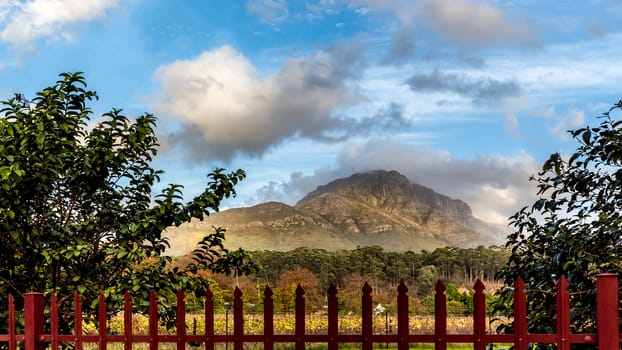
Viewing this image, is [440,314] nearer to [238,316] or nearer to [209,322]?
[238,316]

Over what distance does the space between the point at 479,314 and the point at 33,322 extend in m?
3.86

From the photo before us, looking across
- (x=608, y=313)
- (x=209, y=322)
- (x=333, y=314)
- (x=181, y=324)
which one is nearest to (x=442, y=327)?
(x=333, y=314)

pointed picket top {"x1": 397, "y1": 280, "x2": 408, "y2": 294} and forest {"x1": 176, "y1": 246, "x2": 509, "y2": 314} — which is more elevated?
pointed picket top {"x1": 397, "y1": 280, "x2": 408, "y2": 294}

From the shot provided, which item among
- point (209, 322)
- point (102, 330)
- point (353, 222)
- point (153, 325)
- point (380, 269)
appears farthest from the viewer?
point (353, 222)

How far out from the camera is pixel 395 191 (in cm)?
16688

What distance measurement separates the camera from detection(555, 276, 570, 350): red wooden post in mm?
4934

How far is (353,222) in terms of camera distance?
135m

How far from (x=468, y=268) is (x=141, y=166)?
45589 mm

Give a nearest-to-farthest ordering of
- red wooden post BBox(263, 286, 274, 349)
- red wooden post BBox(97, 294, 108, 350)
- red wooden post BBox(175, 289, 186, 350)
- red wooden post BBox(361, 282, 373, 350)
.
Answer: red wooden post BBox(361, 282, 373, 350), red wooden post BBox(263, 286, 274, 349), red wooden post BBox(175, 289, 186, 350), red wooden post BBox(97, 294, 108, 350)

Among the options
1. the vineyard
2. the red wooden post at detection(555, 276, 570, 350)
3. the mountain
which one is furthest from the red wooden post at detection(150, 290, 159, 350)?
the mountain

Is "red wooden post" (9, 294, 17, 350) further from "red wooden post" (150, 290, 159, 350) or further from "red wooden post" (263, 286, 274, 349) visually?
"red wooden post" (263, 286, 274, 349)

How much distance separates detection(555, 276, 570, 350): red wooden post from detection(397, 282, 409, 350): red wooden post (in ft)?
3.41

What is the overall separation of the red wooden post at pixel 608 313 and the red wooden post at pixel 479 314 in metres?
0.78

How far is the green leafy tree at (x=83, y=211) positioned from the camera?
8094mm
